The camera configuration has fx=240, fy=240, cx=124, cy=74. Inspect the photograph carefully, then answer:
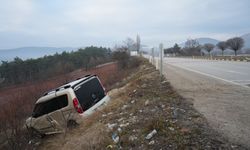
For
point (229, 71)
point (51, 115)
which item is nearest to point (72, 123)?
point (51, 115)

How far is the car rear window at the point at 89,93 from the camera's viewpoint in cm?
852

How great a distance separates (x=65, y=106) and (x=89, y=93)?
1076mm

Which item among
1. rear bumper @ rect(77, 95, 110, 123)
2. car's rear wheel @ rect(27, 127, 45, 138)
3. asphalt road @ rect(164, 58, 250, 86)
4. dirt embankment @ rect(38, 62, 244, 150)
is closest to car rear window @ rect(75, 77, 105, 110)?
rear bumper @ rect(77, 95, 110, 123)

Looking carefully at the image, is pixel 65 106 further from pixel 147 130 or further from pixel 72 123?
pixel 147 130

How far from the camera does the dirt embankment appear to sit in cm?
491

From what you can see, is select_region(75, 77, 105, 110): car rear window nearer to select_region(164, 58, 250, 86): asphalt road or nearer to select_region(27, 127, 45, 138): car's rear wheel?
select_region(27, 127, 45, 138): car's rear wheel

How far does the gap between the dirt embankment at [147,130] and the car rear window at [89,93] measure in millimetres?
498

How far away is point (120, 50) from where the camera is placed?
1747 inches

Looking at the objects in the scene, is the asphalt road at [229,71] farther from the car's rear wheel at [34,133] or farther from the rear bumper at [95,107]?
the car's rear wheel at [34,133]

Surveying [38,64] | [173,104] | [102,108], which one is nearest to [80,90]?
[102,108]

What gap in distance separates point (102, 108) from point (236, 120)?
506 centimetres

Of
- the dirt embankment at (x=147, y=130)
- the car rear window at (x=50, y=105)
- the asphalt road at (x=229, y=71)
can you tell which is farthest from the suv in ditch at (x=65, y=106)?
the asphalt road at (x=229, y=71)

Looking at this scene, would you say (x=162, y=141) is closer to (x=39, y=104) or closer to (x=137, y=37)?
(x=39, y=104)

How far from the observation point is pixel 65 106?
8383 millimetres
